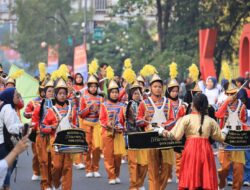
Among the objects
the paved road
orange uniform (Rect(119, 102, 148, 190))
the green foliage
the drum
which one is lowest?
the paved road

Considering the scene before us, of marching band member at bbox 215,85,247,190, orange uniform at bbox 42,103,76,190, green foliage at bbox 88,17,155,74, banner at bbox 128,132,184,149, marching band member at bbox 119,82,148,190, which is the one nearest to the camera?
banner at bbox 128,132,184,149

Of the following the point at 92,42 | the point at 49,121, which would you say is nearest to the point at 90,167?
the point at 49,121

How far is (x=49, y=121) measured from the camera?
43.4ft

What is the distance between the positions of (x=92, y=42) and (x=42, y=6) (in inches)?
295

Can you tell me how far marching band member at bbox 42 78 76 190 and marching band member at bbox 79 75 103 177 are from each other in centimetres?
295

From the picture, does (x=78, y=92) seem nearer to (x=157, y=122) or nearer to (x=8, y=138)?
(x=157, y=122)

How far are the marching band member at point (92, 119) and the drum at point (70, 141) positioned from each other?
3.31m

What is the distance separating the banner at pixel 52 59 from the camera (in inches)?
1650

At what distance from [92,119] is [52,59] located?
2871 cm

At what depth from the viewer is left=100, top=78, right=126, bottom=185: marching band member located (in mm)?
15438

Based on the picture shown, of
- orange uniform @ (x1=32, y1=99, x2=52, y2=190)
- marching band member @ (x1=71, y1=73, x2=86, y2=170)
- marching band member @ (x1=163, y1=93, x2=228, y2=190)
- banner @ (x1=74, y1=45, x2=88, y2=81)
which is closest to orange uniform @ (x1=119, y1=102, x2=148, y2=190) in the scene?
orange uniform @ (x1=32, y1=99, x2=52, y2=190)

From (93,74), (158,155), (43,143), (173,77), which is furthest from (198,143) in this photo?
(93,74)

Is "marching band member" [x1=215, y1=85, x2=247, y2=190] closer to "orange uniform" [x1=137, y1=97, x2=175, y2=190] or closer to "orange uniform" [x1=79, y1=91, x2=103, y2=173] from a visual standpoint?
"orange uniform" [x1=137, y1=97, x2=175, y2=190]

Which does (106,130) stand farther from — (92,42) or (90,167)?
(92,42)
